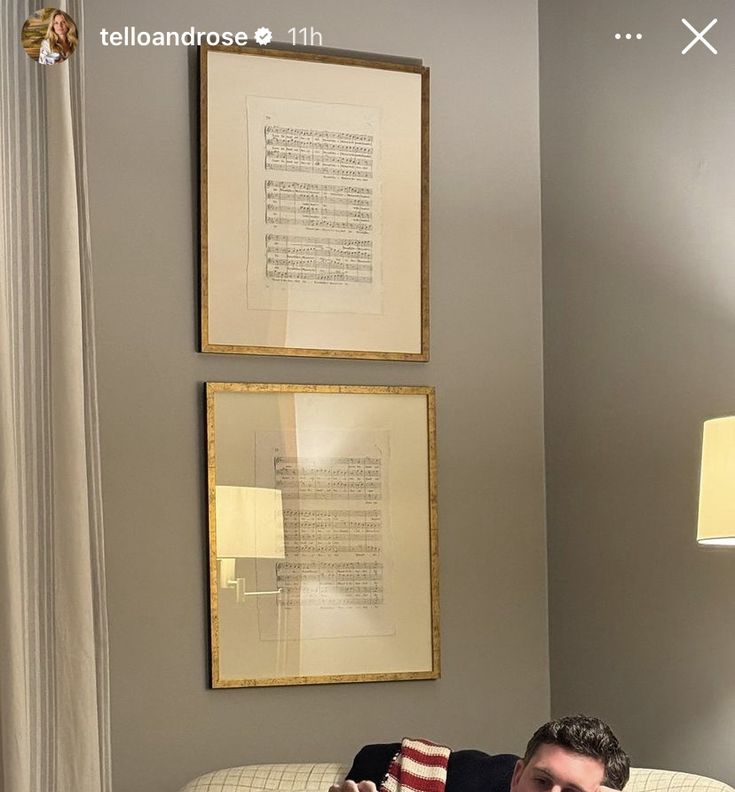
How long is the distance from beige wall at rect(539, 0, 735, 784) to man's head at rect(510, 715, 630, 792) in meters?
0.57

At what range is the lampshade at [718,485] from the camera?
6.86 ft

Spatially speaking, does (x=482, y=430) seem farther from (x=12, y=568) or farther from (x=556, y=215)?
(x=12, y=568)

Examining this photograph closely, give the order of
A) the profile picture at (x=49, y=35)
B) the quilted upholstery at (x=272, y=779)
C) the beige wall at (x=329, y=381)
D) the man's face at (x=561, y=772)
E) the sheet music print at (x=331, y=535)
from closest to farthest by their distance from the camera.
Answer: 1. the profile picture at (x=49, y=35)
2. the man's face at (x=561, y=772)
3. the quilted upholstery at (x=272, y=779)
4. the beige wall at (x=329, y=381)
5. the sheet music print at (x=331, y=535)

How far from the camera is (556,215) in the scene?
129 inches

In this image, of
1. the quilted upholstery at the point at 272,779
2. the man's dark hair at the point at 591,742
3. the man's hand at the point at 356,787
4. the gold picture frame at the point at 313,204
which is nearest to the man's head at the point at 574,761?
the man's dark hair at the point at 591,742

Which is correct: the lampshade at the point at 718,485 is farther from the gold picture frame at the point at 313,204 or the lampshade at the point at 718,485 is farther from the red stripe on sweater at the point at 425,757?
the gold picture frame at the point at 313,204

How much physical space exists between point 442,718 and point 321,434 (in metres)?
0.77

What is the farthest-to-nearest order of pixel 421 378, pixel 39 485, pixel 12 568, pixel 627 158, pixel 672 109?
pixel 421 378 → pixel 627 158 → pixel 672 109 → pixel 39 485 → pixel 12 568

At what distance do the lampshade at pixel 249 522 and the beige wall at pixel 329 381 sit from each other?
0.18 ft

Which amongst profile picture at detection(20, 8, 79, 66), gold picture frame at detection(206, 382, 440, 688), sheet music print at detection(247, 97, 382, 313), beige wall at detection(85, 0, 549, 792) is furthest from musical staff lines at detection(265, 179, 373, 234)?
profile picture at detection(20, 8, 79, 66)

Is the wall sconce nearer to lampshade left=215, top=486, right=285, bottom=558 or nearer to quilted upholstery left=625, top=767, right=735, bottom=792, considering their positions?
lampshade left=215, top=486, right=285, bottom=558

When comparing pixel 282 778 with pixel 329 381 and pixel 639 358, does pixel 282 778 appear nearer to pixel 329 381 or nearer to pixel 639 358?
pixel 329 381

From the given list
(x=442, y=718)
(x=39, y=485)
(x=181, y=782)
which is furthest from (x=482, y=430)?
(x=39, y=485)

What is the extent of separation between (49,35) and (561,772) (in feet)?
4.50
